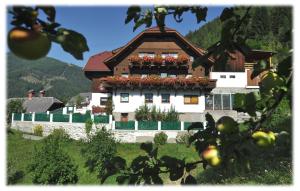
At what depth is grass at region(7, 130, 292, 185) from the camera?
387 inches

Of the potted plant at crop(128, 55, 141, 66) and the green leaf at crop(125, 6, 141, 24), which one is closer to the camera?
the green leaf at crop(125, 6, 141, 24)

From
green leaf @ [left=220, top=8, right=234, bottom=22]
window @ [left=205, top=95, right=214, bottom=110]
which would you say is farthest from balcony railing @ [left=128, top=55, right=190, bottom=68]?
green leaf @ [left=220, top=8, right=234, bottom=22]

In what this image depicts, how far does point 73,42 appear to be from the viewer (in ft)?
3.76

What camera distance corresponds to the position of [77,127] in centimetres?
2848

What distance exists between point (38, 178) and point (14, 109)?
25.0 m

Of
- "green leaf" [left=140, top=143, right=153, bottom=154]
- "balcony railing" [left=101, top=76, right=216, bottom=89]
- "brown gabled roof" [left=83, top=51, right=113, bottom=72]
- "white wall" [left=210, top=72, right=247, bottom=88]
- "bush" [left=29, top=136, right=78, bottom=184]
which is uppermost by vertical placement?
"brown gabled roof" [left=83, top=51, right=113, bottom=72]

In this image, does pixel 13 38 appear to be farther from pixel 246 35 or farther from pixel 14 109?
pixel 14 109

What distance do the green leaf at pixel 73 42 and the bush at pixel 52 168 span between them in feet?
47.4

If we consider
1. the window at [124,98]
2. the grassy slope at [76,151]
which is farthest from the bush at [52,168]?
the window at [124,98]

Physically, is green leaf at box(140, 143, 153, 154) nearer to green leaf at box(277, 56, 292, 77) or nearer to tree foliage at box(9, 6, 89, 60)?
green leaf at box(277, 56, 292, 77)

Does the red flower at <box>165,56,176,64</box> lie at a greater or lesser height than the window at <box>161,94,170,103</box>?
greater

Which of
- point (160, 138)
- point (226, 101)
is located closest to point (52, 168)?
point (160, 138)

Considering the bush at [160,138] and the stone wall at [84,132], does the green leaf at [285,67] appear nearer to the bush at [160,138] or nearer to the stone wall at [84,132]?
the bush at [160,138]

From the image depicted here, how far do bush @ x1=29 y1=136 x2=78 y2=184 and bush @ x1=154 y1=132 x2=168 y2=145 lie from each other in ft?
32.9
